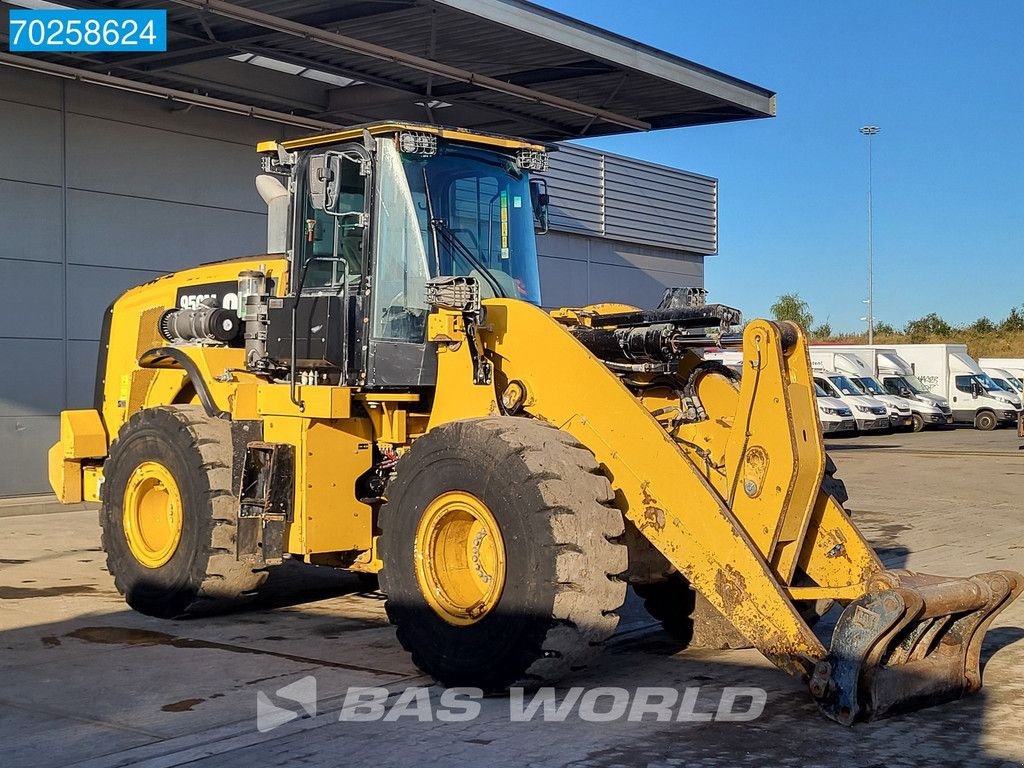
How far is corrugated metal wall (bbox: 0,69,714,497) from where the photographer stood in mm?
17484

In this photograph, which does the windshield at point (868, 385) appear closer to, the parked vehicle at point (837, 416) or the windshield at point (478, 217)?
the parked vehicle at point (837, 416)

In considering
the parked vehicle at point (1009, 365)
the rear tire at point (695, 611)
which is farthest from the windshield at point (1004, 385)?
the rear tire at point (695, 611)

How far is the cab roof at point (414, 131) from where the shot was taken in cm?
832

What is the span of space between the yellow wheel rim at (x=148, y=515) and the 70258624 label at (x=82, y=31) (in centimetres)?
730

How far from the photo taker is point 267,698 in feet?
23.2

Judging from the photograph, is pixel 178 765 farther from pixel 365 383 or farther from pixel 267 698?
A: pixel 365 383

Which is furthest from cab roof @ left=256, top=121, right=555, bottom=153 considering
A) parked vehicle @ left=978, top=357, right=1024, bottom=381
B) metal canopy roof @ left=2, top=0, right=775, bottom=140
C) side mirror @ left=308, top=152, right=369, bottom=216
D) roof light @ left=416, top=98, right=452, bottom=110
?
parked vehicle @ left=978, top=357, right=1024, bottom=381

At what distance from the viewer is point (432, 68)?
55.2 feet

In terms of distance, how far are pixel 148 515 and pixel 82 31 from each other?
824cm

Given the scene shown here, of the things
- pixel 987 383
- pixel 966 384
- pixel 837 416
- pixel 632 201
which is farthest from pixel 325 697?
pixel 987 383

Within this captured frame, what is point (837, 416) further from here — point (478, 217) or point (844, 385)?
point (478, 217)

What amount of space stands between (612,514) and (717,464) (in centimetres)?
83

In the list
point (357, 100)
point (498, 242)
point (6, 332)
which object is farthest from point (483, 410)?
point (357, 100)

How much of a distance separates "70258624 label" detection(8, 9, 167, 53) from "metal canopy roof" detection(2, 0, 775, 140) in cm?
29
